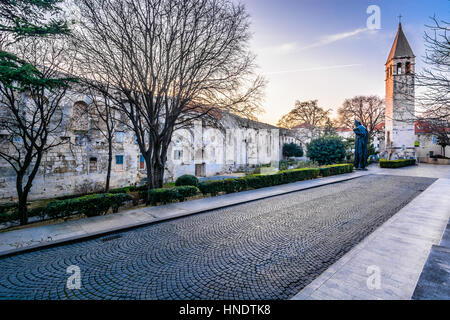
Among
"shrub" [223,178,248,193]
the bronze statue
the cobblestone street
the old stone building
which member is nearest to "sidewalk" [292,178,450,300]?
the cobblestone street

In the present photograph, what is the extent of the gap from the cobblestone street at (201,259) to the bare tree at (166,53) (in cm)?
635

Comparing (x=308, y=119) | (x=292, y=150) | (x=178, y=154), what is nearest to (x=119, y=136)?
(x=178, y=154)

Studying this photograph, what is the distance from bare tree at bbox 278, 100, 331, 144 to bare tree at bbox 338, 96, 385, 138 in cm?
556

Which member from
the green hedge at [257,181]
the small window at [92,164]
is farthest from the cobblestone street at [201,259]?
the small window at [92,164]

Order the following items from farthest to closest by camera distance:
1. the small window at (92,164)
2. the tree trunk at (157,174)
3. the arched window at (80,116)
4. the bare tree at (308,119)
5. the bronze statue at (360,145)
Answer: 1. the bare tree at (308,119)
2. the bronze statue at (360,145)
3. the small window at (92,164)
4. the arched window at (80,116)
5. the tree trunk at (157,174)

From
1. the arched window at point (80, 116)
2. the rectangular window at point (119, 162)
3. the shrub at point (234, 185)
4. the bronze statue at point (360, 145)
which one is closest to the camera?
the shrub at point (234, 185)

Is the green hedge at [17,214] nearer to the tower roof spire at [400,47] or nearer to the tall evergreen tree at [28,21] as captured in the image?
the tall evergreen tree at [28,21]

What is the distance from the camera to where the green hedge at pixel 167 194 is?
9957 millimetres

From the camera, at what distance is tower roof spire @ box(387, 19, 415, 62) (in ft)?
112

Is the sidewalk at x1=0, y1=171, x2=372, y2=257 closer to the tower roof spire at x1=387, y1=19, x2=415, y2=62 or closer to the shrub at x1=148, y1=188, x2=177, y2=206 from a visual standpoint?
the shrub at x1=148, y1=188, x2=177, y2=206
